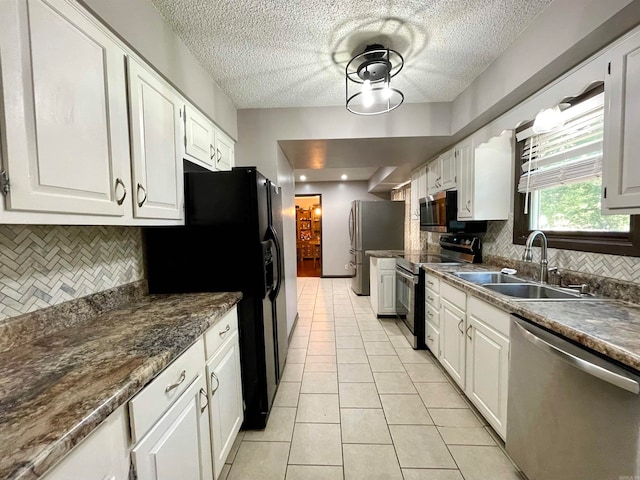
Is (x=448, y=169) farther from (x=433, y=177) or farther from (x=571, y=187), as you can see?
(x=571, y=187)

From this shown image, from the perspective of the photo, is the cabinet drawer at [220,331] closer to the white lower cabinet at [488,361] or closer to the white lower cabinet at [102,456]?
the white lower cabinet at [102,456]

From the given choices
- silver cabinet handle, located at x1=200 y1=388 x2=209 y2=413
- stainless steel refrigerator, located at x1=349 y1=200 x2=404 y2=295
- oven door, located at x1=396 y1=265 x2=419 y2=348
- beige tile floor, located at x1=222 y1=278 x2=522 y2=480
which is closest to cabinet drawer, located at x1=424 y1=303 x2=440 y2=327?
oven door, located at x1=396 y1=265 x2=419 y2=348

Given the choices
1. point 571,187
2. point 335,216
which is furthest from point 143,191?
point 335,216

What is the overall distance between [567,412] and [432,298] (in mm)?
1428

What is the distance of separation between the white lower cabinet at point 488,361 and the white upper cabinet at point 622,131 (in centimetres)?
70

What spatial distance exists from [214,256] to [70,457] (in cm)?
111

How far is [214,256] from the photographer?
1.62 m

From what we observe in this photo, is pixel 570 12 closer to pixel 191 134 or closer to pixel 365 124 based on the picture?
pixel 365 124

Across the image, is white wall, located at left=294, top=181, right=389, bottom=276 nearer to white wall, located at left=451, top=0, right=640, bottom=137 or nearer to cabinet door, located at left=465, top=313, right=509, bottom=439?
white wall, located at left=451, top=0, right=640, bottom=137

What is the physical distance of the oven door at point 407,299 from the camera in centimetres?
277

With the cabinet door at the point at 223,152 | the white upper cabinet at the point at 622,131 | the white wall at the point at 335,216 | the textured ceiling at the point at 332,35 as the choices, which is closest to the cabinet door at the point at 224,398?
the cabinet door at the point at 223,152

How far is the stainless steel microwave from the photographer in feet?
8.82

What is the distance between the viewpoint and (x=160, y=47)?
4.62ft

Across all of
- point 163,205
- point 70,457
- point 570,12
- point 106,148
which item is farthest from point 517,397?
point 106,148
